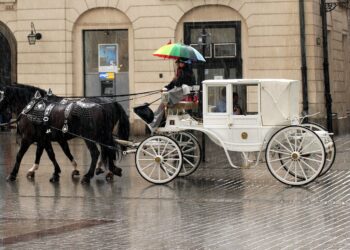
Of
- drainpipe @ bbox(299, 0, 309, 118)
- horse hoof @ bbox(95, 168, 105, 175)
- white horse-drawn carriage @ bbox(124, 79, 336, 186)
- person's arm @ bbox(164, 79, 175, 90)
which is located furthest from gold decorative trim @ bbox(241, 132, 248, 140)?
drainpipe @ bbox(299, 0, 309, 118)

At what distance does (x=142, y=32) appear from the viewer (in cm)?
2811

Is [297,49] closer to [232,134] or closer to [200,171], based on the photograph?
[200,171]

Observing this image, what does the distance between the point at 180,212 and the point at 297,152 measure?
10.3 feet

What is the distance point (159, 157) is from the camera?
43.8 ft

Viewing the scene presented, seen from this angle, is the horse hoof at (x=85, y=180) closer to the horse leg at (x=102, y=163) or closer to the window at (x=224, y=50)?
the horse leg at (x=102, y=163)

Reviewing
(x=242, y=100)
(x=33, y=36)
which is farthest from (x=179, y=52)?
(x=33, y=36)

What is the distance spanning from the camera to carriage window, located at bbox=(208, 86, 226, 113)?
1337 centimetres

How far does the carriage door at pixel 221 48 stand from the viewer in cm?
2780

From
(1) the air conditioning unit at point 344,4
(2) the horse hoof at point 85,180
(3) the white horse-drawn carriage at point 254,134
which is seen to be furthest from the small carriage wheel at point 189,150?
(1) the air conditioning unit at point 344,4

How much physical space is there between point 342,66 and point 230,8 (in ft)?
20.9

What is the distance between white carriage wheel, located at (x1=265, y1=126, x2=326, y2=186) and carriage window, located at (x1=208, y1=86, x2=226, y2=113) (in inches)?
46.0

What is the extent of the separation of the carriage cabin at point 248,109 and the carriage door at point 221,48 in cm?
1430

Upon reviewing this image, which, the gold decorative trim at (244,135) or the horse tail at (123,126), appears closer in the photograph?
the gold decorative trim at (244,135)

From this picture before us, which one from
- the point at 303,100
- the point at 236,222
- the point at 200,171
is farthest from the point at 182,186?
the point at 303,100
